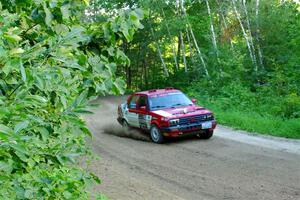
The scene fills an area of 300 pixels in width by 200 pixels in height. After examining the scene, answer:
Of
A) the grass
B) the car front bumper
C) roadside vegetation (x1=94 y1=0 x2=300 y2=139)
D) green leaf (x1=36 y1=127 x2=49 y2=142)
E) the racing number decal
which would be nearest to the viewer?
green leaf (x1=36 y1=127 x2=49 y2=142)

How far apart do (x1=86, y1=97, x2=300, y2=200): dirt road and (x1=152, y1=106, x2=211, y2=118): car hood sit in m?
0.89

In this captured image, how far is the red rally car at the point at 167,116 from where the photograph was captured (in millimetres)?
13977

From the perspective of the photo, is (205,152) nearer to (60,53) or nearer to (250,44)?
(60,53)

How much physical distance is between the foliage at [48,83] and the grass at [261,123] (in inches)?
485

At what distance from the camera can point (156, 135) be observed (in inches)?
568

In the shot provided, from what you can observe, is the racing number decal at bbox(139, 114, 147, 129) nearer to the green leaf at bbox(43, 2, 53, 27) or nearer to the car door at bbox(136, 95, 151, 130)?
the car door at bbox(136, 95, 151, 130)

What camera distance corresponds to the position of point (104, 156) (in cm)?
1272

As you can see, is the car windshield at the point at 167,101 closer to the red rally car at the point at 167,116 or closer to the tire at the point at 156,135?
the red rally car at the point at 167,116

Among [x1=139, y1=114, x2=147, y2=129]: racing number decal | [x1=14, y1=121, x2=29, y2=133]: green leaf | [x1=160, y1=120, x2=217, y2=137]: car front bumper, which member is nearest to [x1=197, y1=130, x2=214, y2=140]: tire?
[x1=160, y1=120, x2=217, y2=137]: car front bumper

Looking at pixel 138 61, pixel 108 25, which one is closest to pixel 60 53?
pixel 108 25

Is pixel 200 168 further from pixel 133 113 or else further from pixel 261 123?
pixel 261 123

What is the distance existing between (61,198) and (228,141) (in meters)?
11.5

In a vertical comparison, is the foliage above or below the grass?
above

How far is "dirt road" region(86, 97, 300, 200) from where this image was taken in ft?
28.0
